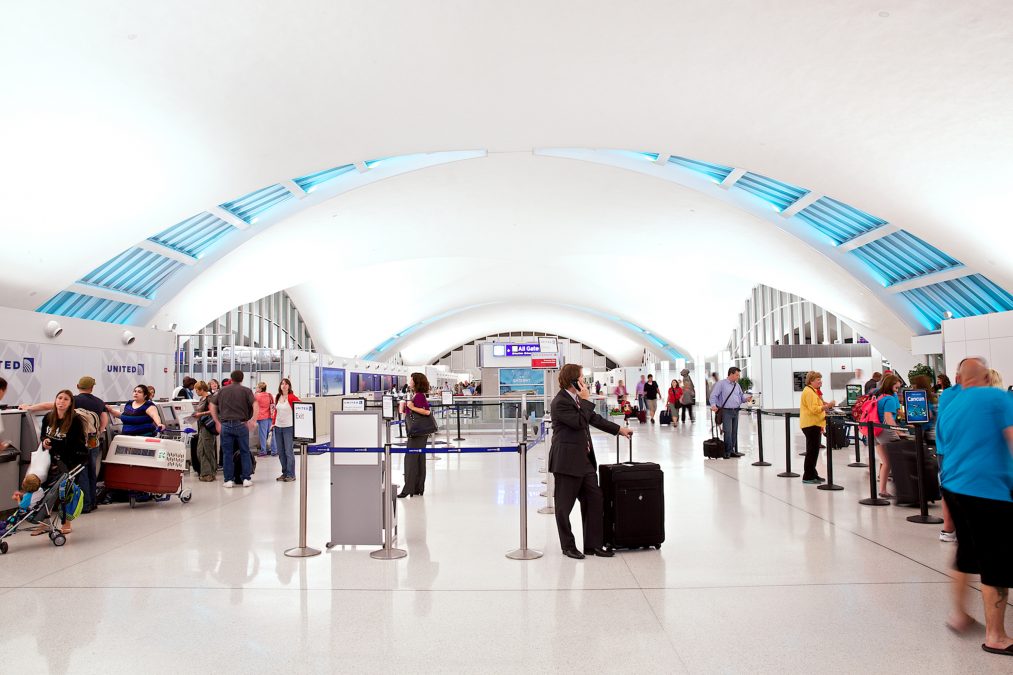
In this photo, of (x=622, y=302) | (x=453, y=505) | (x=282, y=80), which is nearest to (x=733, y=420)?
(x=453, y=505)

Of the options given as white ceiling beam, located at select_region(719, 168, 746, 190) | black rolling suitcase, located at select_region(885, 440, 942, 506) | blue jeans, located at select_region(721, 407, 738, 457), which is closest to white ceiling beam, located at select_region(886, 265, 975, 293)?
white ceiling beam, located at select_region(719, 168, 746, 190)

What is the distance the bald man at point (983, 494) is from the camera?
3.82 meters

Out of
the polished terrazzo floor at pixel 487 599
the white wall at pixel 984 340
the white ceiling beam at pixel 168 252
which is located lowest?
the polished terrazzo floor at pixel 487 599

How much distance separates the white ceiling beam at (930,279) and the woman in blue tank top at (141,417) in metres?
18.2

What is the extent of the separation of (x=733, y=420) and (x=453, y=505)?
686 centimetres

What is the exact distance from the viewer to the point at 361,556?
617cm

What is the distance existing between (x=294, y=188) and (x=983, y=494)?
673 inches

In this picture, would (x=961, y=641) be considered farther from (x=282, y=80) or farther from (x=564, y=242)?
(x=564, y=242)

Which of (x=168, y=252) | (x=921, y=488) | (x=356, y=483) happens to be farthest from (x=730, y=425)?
(x=168, y=252)

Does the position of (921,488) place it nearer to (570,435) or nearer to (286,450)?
(570,435)

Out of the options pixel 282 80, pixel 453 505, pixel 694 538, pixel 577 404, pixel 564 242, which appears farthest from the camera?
pixel 564 242

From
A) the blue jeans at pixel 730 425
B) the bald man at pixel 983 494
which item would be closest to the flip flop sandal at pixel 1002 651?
the bald man at pixel 983 494

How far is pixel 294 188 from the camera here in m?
18.4

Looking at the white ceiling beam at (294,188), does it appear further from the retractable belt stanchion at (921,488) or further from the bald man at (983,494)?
the bald man at (983,494)
